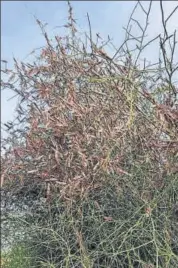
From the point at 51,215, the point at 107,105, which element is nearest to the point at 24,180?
the point at 51,215

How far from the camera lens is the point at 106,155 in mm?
3441

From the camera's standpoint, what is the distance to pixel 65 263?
12.7 ft

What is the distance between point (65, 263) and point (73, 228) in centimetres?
26

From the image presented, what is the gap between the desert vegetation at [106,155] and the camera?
11.5 feet

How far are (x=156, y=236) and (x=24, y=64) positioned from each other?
150 centimetres

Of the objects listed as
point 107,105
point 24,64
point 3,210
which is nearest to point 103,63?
point 107,105

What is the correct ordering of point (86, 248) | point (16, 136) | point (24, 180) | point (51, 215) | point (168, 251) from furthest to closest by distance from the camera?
point (16, 136), point (24, 180), point (51, 215), point (86, 248), point (168, 251)

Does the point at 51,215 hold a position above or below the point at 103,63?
below

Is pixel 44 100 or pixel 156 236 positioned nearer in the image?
pixel 156 236

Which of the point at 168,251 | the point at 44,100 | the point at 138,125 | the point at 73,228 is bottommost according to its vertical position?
the point at 168,251

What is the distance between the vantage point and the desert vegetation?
3504mm

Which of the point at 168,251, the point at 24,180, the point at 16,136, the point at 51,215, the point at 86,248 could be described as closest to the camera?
the point at 168,251

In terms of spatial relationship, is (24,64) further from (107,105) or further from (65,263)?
(65,263)

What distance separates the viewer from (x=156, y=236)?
140 inches
